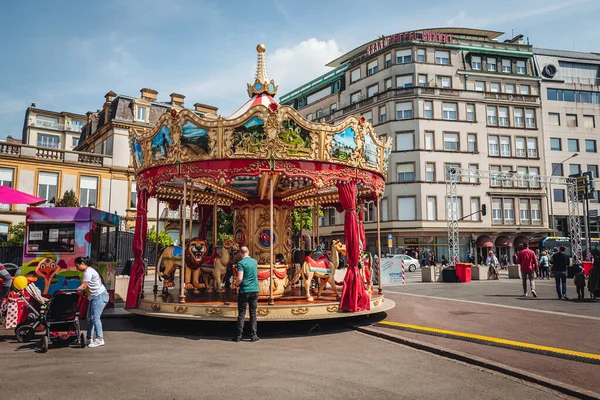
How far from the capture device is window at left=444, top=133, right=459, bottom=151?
4150cm

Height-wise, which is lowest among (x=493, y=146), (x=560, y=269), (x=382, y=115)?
(x=560, y=269)

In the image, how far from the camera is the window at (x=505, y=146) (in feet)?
141

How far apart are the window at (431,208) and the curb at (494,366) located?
105ft

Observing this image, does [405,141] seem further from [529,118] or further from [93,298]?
[93,298]

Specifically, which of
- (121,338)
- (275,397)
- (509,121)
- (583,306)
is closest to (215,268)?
(121,338)

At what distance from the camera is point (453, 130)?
136 feet

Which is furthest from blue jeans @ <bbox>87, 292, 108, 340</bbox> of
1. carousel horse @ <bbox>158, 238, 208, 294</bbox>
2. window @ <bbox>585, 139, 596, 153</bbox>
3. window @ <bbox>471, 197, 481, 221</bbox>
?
window @ <bbox>585, 139, 596, 153</bbox>

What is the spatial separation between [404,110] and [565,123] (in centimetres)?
1941

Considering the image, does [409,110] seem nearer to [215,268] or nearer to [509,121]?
[509,121]

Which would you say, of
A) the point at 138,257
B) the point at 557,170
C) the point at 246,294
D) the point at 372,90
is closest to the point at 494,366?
the point at 246,294

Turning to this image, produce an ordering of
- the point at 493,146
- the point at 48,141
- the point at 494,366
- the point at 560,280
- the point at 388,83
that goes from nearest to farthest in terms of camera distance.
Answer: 1. the point at 494,366
2. the point at 560,280
3. the point at 493,146
4. the point at 388,83
5. the point at 48,141

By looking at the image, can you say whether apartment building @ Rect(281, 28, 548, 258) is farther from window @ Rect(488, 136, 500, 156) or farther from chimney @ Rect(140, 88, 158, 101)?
chimney @ Rect(140, 88, 158, 101)

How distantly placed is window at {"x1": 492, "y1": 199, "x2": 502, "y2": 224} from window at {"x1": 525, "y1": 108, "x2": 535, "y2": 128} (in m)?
8.87

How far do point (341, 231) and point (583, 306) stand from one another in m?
31.9
